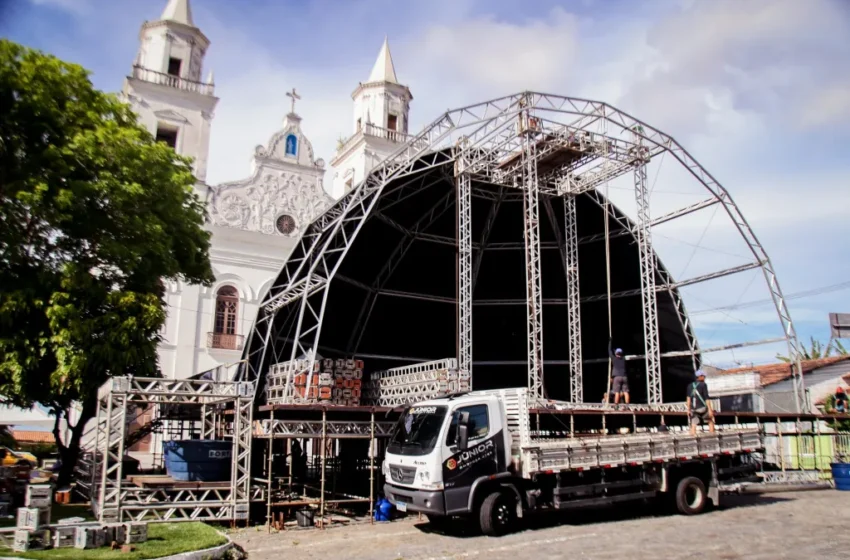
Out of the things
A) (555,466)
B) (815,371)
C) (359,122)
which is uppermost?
(359,122)

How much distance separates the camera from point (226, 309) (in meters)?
30.6

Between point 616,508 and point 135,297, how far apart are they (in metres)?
12.5

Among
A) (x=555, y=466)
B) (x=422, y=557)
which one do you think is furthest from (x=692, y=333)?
(x=422, y=557)

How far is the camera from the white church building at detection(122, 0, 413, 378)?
29.7 metres

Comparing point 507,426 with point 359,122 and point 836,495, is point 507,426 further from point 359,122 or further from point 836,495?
point 359,122

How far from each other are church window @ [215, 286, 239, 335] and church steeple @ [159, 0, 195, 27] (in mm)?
A: 12290

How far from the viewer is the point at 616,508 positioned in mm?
16281

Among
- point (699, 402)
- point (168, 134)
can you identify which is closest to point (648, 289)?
point (699, 402)

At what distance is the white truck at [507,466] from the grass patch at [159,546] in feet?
11.6

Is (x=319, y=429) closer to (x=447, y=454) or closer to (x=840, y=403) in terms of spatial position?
(x=447, y=454)

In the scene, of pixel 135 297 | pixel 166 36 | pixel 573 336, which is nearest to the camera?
pixel 135 297

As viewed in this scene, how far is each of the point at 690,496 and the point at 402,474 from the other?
6587 mm

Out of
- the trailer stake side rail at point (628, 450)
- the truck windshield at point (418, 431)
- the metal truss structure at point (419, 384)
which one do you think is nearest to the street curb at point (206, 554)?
the truck windshield at point (418, 431)

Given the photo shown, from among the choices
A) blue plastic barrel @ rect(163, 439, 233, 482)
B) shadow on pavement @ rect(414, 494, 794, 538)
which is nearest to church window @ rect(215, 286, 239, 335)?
blue plastic barrel @ rect(163, 439, 233, 482)
